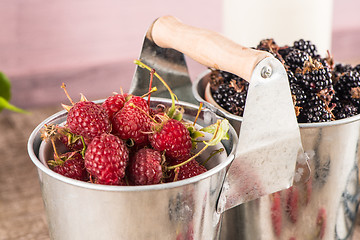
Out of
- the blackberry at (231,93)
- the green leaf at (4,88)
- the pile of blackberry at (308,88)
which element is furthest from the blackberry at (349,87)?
the green leaf at (4,88)

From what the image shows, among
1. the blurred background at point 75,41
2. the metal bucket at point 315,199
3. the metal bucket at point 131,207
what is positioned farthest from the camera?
the blurred background at point 75,41

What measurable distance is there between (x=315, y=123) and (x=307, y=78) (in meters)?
0.07

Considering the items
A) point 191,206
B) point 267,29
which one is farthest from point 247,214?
point 267,29

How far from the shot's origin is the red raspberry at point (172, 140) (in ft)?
1.31

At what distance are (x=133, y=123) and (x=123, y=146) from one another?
1.0 inches

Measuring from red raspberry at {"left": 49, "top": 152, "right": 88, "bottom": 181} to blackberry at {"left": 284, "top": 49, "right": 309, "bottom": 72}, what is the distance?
26 centimetres

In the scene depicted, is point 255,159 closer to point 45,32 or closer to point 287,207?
point 287,207

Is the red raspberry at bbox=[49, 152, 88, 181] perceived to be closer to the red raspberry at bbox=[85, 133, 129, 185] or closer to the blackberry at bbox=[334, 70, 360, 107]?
the red raspberry at bbox=[85, 133, 129, 185]

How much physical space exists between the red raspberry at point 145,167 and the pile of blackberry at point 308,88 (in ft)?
0.47

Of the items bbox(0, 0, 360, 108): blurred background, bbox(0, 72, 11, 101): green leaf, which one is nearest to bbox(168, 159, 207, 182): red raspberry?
bbox(0, 72, 11, 101): green leaf

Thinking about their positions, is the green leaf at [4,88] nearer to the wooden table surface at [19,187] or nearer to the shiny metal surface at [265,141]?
the wooden table surface at [19,187]

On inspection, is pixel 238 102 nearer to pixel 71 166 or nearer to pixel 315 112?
pixel 315 112

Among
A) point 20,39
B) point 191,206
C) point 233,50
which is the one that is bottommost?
point 20,39

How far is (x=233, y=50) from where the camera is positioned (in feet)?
1.43
